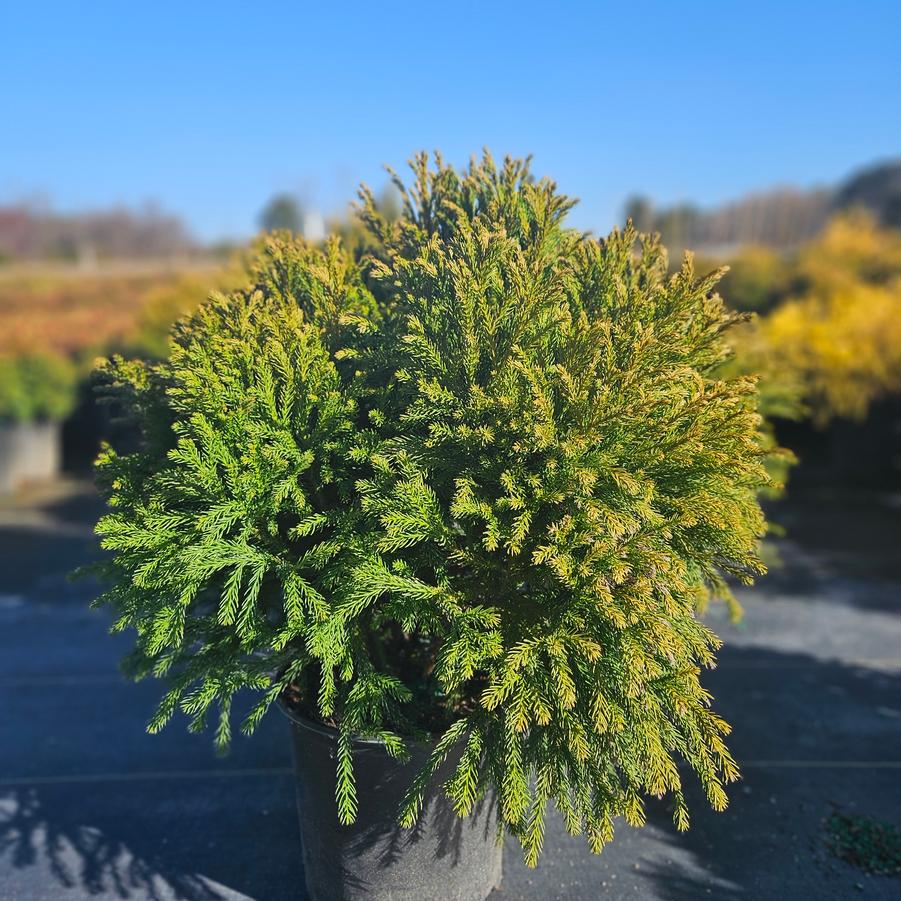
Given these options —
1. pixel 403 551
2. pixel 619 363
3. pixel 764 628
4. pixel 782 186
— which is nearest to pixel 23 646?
pixel 403 551

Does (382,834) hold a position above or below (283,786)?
above

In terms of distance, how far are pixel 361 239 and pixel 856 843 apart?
4.80 metres

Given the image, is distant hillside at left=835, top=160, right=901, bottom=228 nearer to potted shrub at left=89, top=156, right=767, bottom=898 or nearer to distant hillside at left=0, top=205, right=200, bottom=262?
distant hillside at left=0, top=205, right=200, bottom=262

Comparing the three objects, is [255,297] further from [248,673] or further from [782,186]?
[782,186]

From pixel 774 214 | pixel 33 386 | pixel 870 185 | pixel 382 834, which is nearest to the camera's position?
pixel 382 834

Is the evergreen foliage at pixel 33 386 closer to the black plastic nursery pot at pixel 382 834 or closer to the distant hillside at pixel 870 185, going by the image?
the black plastic nursery pot at pixel 382 834

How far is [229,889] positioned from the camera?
4.12 m

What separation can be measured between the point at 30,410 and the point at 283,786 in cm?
1383

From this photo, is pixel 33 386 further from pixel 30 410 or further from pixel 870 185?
pixel 870 185

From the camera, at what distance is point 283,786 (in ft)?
17.0

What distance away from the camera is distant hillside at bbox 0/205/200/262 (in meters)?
50.6

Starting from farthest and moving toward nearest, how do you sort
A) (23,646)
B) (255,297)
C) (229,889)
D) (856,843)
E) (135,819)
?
(23,646), (135,819), (856,843), (229,889), (255,297)

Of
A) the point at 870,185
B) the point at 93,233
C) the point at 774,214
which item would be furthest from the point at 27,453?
the point at 774,214

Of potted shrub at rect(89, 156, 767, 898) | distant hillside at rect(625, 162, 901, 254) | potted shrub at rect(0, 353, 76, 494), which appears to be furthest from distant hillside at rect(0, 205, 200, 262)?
potted shrub at rect(89, 156, 767, 898)
